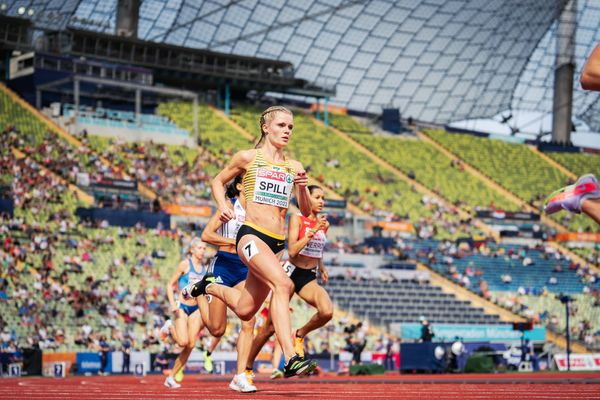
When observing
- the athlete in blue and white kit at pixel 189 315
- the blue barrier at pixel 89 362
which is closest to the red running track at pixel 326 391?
the athlete in blue and white kit at pixel 189 315

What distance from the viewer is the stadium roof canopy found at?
2977 inches

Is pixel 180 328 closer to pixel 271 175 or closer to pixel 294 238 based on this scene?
pixel 294 238

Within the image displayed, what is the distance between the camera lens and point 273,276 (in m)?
10.7

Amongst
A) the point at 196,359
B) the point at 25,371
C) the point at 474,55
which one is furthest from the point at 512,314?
the point at 474,55

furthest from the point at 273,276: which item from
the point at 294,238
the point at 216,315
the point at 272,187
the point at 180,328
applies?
the point at 180,328

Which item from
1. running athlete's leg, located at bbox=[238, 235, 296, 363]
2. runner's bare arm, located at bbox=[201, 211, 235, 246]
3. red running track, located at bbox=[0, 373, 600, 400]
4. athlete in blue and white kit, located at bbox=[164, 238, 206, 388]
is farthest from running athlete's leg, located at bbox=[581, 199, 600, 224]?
athlete in blue and white kit, located at bbox=[164, 238, 206, 388]

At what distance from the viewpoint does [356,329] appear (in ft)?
138

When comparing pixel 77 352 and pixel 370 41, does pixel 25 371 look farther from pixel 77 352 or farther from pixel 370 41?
pixel 370 41

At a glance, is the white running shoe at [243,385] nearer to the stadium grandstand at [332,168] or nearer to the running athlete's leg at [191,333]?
the running athlete's leg at [191,333]

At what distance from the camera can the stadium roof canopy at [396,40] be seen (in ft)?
248

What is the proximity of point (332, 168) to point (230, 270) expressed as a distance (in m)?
53.8

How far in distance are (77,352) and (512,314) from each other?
2444 centimetres

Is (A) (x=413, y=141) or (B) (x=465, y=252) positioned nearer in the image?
(B) (x=465, y=252)

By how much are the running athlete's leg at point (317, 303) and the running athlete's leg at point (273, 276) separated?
4995 mm
